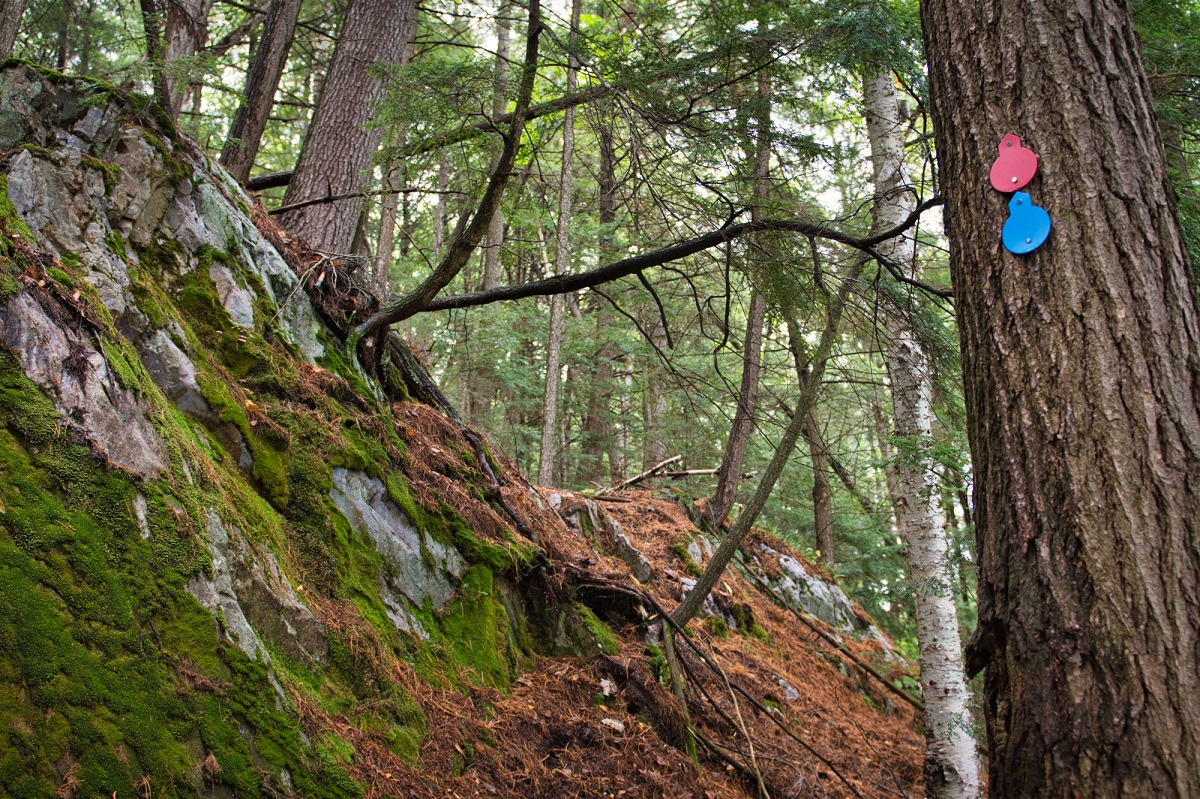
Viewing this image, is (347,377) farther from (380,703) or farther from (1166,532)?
(1166,532)

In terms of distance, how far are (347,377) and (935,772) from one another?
5.20 meters

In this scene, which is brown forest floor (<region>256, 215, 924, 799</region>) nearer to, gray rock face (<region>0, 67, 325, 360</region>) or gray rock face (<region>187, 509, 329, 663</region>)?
gray rock face (<region>187, 509, 329, 663</region>)

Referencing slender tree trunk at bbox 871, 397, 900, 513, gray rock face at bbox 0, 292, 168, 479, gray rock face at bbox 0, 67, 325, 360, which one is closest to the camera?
gray rock face at bbox 0, 292, 168, 479

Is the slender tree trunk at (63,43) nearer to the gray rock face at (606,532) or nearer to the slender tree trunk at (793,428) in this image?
the gray rock face at (606,532)

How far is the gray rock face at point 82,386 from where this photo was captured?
7.39ft

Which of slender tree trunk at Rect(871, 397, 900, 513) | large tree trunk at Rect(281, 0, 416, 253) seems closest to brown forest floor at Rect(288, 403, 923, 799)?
slender tree trunk at Rect(871, 397, 900, 513)

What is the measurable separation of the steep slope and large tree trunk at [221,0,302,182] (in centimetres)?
148

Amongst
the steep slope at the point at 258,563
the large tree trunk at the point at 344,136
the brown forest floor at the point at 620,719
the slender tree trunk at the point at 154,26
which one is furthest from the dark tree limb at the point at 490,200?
the slender tree trunk at the point at 154,26

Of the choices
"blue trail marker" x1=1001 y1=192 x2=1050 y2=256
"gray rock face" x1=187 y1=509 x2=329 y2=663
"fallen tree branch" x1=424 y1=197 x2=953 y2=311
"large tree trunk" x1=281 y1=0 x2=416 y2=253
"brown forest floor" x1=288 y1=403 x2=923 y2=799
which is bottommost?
"brown forest floor" x1=288 y1=403 x2=923 y2=799

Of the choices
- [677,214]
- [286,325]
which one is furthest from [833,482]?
[286,325]

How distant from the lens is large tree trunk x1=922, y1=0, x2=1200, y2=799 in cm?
157

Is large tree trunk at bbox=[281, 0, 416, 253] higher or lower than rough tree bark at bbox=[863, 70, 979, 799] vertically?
higher

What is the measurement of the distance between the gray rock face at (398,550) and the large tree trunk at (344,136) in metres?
2.77

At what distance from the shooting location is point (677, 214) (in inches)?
162
